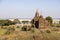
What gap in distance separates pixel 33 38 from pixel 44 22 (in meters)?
22.1

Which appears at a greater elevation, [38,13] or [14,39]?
[38,13]

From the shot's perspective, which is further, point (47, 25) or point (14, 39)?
point (47, 25)

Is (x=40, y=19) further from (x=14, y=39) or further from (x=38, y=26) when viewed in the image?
(x=14, y=39)

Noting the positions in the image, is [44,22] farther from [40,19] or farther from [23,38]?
[23,38]

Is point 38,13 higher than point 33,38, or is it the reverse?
point 38,13

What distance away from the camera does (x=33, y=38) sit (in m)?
26.0

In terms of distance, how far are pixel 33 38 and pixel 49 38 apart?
2.46 m

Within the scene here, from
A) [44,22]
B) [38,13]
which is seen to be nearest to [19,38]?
[44,22]

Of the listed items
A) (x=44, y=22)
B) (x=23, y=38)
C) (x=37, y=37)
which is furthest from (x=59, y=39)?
(x=44, y=22)

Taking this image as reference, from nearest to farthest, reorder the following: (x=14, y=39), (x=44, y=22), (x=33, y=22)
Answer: (x=14, y=39), (x=44, y=22), (x=33, y=22)

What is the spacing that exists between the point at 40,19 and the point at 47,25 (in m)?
2.40

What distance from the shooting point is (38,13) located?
172ft

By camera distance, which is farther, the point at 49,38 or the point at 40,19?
the point at 40,19

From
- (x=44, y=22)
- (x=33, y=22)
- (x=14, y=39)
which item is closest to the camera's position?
(x=14, y=39)
